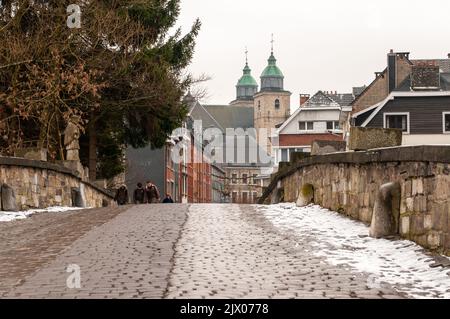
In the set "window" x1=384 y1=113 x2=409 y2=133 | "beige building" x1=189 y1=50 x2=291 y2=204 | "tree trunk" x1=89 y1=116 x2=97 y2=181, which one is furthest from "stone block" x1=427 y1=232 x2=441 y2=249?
"beige building" x1=189 y1=50 x2=291 y2=204

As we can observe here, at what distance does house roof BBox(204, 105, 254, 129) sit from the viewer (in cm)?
17925

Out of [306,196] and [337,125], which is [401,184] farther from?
[337,125]

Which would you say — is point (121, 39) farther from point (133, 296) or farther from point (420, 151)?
point (133, 296)

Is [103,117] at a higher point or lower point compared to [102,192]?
higher

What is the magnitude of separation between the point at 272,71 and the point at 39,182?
16223 cm

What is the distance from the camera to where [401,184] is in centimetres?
1162

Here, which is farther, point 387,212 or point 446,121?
point 446,121

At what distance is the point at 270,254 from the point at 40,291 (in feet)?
11.2

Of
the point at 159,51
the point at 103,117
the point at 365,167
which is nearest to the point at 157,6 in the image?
the point at 159,51

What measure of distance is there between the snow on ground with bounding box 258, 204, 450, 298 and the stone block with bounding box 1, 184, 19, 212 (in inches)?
233

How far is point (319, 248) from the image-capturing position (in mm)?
11211

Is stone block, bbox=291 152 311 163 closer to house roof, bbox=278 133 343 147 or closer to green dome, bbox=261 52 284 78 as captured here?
house roof, bbox=278 133 343 147

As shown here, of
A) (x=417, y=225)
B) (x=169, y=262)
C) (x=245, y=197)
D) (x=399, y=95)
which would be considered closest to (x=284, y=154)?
(x=399, y=95)
